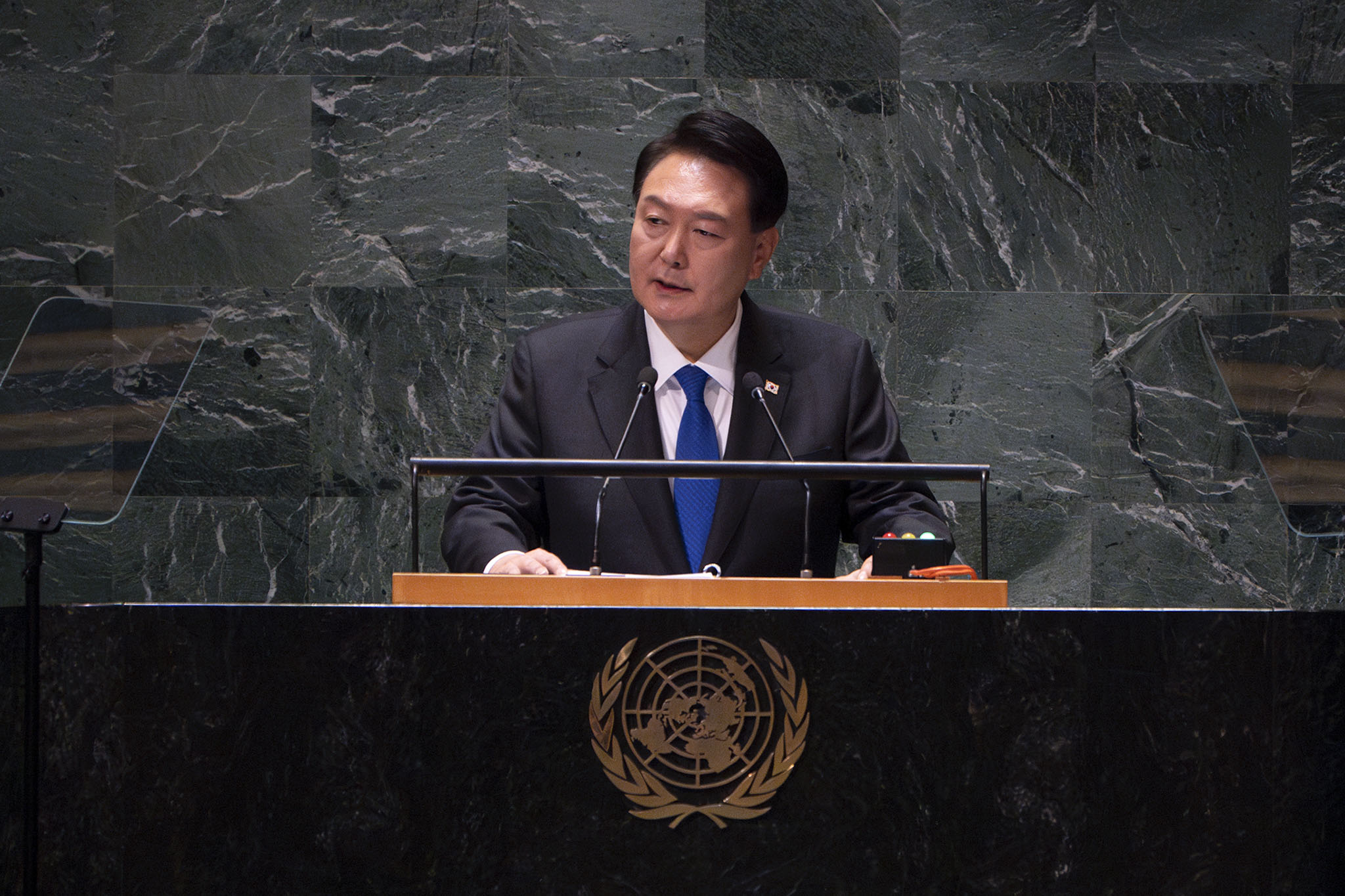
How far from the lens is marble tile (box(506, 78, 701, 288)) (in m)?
4.19

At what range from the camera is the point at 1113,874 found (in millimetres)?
1671

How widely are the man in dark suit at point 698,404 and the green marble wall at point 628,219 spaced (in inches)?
47.5

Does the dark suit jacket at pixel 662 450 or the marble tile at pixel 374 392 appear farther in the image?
the marble tile at pixel 374 392

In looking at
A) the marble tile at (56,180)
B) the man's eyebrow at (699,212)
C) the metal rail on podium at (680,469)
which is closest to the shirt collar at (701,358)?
the man's eyebrow at (699,212)

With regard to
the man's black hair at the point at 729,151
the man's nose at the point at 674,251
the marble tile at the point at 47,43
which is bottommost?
the man's nose at the point at 674,251

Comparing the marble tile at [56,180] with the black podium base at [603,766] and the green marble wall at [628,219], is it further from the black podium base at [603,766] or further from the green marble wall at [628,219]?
the black podium base at [603,766]

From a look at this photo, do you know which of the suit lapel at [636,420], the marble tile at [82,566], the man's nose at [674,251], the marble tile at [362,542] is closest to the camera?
the suit lapel at [636,420]

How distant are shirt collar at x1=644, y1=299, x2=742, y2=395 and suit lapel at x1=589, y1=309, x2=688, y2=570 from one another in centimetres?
2

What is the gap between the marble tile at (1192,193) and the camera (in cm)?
426

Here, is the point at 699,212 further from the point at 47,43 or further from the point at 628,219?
the point at 47,43

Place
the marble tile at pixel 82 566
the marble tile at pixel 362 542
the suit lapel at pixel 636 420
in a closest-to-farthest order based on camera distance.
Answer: the suit lapel at pixel 636 420
the marble tile at pixel 82 566
the marble tile at pixel 362 542

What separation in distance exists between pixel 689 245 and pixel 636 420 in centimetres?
43

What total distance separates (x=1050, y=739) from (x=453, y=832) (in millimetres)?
813

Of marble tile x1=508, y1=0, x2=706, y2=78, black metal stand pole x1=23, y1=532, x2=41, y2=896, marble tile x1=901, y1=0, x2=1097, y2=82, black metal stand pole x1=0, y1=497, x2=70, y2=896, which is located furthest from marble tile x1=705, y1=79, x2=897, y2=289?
black metal stand pole x1=23, y1=532, x2=41, y2=896
